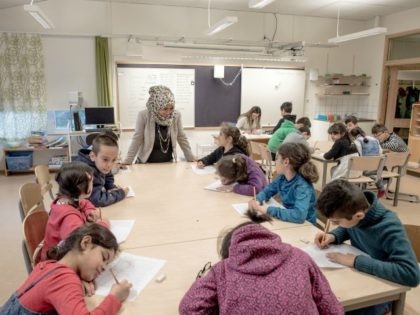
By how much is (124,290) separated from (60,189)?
0.71 meters

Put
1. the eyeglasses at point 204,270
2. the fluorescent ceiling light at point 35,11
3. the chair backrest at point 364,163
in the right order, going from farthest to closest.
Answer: the chair backrest at point 364,163, the fluorescent ceiling light at point 35,11, the eyeglasses at point 204,270

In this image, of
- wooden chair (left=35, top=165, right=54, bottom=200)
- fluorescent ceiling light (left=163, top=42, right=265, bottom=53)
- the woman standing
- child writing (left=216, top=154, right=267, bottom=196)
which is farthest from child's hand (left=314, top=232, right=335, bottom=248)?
fluorescent ceiling light (left=163, top=42, right=265, bottom=53)

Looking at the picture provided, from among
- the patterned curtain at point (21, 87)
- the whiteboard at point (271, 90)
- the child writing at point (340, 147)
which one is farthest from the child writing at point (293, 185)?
the patterned curtain at point (21, 87)

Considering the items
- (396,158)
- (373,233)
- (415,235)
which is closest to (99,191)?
(373,233)

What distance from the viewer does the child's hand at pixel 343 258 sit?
1339 mm

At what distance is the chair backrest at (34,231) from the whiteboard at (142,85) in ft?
15.1

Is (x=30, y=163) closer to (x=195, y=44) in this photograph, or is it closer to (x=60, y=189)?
(x=195, y=44)

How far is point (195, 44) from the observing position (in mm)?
6141

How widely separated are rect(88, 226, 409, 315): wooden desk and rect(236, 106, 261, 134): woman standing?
15.6ft

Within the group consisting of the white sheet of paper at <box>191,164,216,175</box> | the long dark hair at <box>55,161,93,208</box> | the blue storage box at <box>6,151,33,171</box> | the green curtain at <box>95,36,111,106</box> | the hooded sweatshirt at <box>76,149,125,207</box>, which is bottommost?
the blue storage box at <box>6,151,33,171</box>

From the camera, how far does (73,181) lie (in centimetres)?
160

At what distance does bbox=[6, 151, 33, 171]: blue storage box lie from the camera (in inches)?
217

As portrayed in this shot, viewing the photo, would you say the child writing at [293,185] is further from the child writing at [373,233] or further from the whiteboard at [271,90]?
the whiteboard at [271,90]

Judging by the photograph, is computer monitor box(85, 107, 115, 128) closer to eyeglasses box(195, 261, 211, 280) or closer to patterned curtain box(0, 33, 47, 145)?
patterned curtain box(0, 33, 47, 145)
